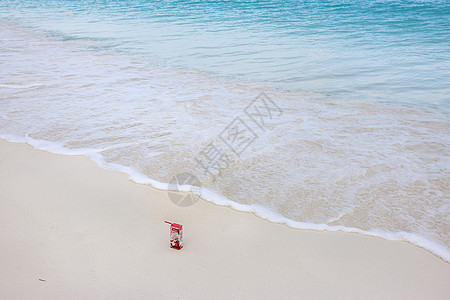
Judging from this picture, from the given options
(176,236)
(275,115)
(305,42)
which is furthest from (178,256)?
(305,42)

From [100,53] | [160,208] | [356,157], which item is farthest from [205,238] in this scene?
[100,53]

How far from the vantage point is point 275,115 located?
4.34 metres

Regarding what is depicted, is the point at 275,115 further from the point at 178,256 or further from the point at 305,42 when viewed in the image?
the point at 305,42

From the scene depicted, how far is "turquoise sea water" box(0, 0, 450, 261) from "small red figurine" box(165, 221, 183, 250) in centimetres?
59

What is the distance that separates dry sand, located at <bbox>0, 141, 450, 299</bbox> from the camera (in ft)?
6.04

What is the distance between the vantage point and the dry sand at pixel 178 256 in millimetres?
1841

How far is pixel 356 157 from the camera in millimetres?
3258

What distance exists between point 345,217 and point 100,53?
750 cm

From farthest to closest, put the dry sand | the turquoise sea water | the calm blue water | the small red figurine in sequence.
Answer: the calm blue water
the turquoise sea water
the small red figurine
the dry sand

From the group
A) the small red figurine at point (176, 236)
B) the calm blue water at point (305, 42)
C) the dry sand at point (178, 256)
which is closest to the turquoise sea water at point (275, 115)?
the calm blue water at point (305, 42)

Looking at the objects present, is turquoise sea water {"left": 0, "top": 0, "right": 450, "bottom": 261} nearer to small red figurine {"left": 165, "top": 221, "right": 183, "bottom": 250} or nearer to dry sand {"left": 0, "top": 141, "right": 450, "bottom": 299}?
dry sand {"left": 0, "top": 141, "right": 450, "bottom": 299}

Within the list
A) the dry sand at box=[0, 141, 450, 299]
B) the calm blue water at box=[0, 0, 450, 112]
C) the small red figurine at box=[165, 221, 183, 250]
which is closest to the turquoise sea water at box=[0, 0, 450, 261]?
the calm blue water at box=[0, 0, 450, 112]

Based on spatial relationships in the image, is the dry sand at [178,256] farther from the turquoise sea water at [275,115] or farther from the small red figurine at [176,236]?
the turquoise sea water at [275,115]

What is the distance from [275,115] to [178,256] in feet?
8.74
